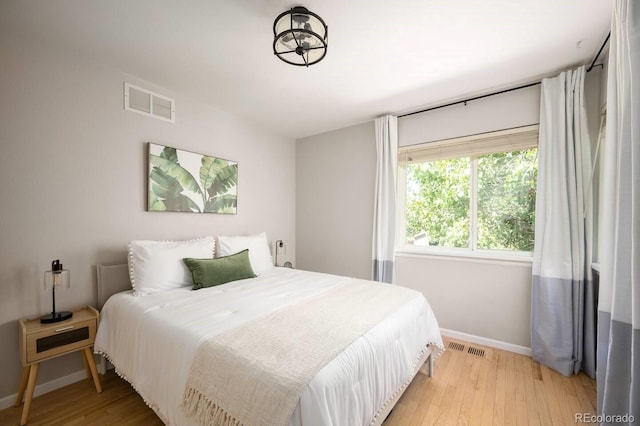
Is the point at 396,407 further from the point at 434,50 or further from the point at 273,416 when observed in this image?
the point at 434,50

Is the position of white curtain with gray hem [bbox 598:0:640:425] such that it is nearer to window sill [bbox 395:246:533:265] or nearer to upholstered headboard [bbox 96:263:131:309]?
window sill [bbox 395:246:533:265]

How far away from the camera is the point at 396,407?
1.76 m

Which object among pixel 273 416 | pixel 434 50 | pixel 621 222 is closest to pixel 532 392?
pixel 621 222

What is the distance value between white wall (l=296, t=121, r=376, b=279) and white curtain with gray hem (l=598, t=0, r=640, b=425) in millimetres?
2223

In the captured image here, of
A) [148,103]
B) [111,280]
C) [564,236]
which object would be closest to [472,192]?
[564,236]

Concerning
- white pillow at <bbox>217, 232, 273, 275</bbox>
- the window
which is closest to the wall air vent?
white pillow at <bbox>217, 232, 273, 275</bbox>

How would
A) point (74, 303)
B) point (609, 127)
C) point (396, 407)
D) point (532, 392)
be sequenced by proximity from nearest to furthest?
1. point (609, 127)
2. point (396, 407)
3. point (532, 392)
4. point (74, 303)

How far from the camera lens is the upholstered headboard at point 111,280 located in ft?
6.90

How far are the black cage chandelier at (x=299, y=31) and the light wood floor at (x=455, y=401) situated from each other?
2.43 m

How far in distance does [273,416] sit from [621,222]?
1.69 m

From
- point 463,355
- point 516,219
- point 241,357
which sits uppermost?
point 516,219

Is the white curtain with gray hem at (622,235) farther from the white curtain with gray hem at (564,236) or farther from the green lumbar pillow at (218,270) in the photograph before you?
the green lumbar pillow at (218,270)

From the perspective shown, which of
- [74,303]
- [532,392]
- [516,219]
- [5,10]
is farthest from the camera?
[516,219]

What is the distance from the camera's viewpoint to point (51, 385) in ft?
6.31
